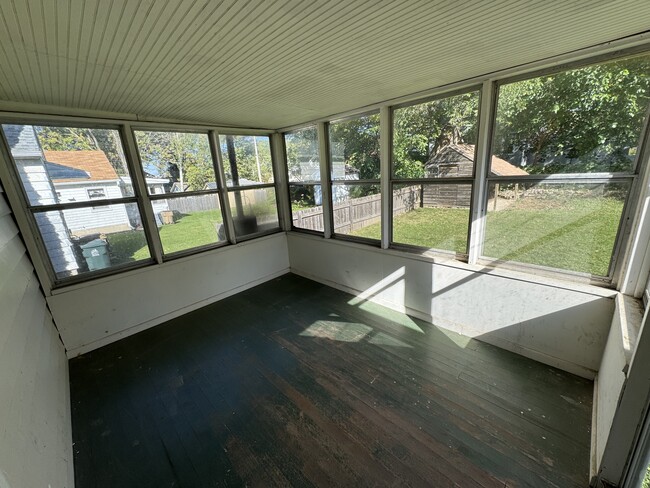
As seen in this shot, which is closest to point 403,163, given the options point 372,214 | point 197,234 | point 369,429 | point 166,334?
point 372,214

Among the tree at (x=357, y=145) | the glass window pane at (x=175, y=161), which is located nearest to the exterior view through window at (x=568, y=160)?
the tree at (x=357, y=145)

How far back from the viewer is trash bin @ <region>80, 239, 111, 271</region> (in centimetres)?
279

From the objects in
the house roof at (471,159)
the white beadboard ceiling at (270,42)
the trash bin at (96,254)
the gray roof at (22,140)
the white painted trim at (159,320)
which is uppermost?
the white beadboard ceiling at (270,42)

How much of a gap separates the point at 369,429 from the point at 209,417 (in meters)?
1.17

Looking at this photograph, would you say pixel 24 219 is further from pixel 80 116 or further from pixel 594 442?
pixel 594 442

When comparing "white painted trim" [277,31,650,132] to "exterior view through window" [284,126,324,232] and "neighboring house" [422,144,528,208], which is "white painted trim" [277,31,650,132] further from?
"exterior view through window" [284,126,324,232]

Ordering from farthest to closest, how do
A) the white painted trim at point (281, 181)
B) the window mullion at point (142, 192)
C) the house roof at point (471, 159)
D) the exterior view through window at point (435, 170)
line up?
the white painted trim at point (281, 181) < the window mullion at point (142, 192) < the exterior view through window at point (435, 170) < the house roof at point (471, 159)

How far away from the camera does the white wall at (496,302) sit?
2.04 meters

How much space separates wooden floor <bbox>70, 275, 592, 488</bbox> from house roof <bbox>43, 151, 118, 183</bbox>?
71.5 inches

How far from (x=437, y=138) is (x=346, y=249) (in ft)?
5.71

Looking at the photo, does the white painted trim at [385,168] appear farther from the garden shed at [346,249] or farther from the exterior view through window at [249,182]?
the exterior view through window at [249,182]

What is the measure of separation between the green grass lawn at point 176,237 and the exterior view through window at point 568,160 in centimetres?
342

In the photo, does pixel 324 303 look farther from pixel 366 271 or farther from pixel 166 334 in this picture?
pixel 166 334

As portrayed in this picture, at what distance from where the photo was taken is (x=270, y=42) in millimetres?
1372
